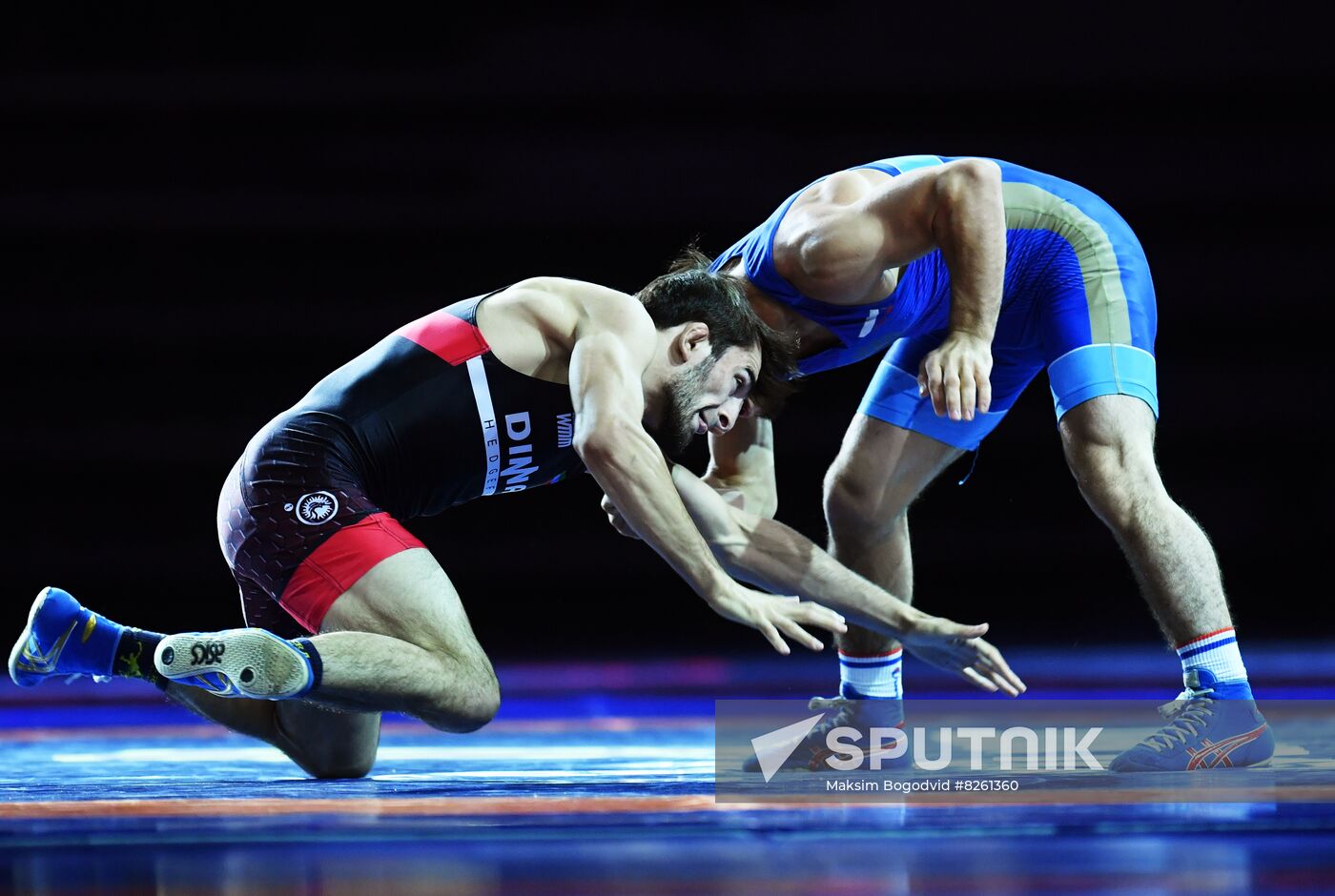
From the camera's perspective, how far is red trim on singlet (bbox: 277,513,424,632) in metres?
2.13

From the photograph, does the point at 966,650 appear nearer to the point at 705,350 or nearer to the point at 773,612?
the point at 773,612

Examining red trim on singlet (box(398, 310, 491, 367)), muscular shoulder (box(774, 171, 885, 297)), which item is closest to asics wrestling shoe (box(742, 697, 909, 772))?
muscular shoulder (box(774, 171, 885, 297))

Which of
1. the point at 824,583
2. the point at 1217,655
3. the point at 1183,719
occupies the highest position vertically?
the point at 824,583

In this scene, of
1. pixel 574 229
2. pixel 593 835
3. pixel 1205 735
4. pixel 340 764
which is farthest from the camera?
pixel 574 229

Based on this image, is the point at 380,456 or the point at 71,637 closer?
the point at 71,637

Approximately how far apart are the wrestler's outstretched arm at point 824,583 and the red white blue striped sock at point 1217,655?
0.95 feet

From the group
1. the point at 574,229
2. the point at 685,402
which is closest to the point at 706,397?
the point at 685,402

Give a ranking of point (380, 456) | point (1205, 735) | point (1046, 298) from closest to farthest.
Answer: point (1205, 735) → point (380, 456) → point (1046, 298)

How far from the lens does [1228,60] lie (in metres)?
5.00

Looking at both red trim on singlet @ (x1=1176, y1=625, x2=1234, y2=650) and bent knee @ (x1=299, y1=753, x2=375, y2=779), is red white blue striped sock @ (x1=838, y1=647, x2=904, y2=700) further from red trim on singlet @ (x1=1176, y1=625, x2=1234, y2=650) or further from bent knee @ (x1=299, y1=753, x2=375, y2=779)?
bent knee @ (x1=299, y1=753, x2=375, y2=779)

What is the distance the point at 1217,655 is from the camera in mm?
2242

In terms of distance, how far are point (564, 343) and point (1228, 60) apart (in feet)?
12.1

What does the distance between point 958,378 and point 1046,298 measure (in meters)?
0.43

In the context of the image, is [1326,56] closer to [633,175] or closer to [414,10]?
[633,175]
